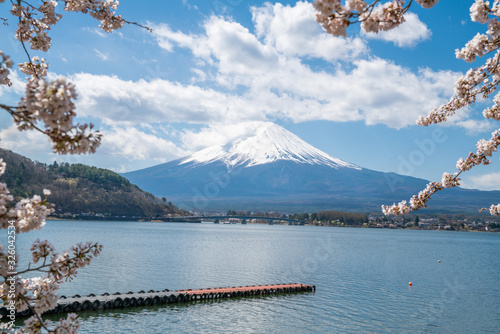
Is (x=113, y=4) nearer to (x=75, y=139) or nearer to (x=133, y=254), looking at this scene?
(x=75, y=139)

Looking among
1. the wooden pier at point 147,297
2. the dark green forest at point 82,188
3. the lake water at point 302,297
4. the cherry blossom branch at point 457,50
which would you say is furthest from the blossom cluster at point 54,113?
the dark green forest at point 82,188

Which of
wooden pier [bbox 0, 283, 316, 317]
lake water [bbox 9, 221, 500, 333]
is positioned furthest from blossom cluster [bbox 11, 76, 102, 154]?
wooden pier [bbox 0, 283, 316, 317]

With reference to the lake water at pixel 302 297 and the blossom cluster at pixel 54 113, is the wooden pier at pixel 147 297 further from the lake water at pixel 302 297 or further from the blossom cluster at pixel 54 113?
the blossom cluster at pixel 54 113

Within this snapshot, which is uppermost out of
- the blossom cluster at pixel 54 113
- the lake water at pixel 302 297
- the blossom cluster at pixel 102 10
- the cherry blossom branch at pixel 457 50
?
the blossom cluster at pixel 102 10

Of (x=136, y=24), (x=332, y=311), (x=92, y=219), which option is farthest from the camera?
(x=92, y=219)

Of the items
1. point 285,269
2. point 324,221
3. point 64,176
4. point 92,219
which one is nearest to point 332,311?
point 285,269

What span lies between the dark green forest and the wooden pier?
107 meters

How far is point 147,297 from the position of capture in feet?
71.7

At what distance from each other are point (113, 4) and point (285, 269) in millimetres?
37206

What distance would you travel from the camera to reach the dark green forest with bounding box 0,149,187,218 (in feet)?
413

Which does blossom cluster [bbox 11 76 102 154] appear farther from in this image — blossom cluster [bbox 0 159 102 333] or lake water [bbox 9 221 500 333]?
lake water [bbox 9 221 500 333]

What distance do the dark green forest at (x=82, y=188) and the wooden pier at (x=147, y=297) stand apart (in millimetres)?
107326

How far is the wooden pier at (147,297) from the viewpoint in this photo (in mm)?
19438

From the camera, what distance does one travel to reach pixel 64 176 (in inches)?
5979
